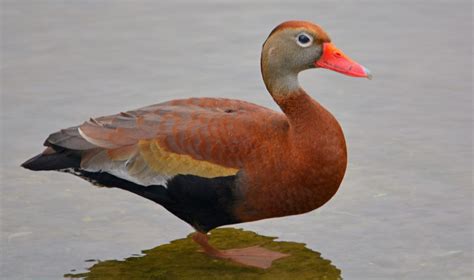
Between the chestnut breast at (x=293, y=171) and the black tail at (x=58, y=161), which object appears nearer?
the chestnut breast at (x=293, y=171)

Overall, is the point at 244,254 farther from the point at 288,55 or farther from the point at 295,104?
the point at 288,55

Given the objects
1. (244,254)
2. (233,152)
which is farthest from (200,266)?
(233,152)

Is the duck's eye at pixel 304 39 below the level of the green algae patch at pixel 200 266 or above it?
above

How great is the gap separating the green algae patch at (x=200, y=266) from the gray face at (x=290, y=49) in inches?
39.4

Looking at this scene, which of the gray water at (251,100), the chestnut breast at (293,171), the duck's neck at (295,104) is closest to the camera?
the chestnut breast at (293,171)

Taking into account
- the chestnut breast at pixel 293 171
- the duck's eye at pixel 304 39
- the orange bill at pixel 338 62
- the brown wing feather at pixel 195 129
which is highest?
the duck's eye at pixel 304 39

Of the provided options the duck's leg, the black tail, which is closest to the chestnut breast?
the duck's leg

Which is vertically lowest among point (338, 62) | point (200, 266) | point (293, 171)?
point (200, 266)

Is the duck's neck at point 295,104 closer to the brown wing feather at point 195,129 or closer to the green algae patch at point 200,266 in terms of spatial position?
the brown wing feather at point 195,129

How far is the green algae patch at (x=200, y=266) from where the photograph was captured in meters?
5.98

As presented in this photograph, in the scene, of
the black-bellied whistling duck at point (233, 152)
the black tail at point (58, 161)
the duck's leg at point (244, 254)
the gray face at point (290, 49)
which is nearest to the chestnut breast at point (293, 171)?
the black-bellied whistling duck at point (233, 152)

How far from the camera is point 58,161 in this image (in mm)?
6258

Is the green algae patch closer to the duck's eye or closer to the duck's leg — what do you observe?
the duck's leg

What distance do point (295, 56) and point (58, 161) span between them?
144 cm
